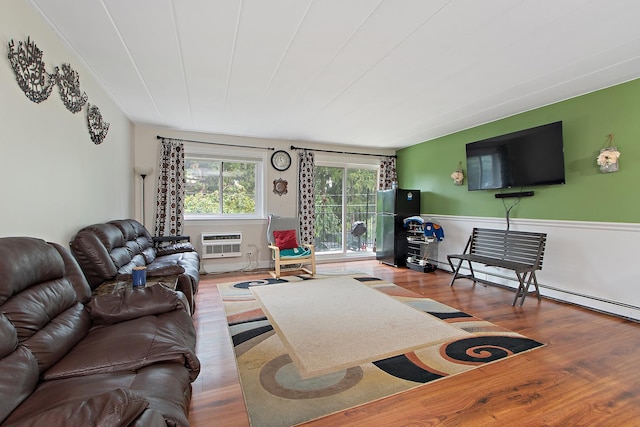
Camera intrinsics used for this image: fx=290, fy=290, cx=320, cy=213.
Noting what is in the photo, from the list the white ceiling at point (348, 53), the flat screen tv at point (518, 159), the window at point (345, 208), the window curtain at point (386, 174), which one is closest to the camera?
the white ceiling at point (348, 53)

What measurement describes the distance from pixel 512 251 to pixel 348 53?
10.5 ft

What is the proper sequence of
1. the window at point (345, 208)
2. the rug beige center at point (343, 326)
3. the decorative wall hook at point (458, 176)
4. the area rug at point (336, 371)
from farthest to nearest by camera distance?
the window at point (345, 208), the decorative wall hook at point (458, 176), the rug beige center at point (343, 326), the area rug at point (336, 371)

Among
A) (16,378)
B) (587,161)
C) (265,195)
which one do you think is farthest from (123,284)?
(587,161)

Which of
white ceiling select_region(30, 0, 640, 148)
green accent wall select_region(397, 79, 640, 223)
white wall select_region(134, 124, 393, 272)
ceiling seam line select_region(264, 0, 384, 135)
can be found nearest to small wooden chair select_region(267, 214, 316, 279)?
white wall select_region(134, 124, 393, 272)

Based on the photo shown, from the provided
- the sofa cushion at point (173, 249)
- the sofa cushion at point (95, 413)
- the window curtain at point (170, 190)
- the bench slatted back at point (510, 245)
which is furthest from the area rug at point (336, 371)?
the window curtain at point (170, 190)

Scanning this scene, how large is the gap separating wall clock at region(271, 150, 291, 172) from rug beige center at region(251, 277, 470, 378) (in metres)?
2.36

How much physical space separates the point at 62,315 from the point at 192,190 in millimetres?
3703

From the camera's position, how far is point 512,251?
3.73 metres

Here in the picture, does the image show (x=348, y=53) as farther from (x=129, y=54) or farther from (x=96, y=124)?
(x=96, y=124)

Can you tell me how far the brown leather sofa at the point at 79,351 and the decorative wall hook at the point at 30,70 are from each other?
1.02m

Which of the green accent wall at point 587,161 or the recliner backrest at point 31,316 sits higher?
the green accent wall at point 587,161

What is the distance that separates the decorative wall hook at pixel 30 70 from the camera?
1.67 metres

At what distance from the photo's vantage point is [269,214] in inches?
202

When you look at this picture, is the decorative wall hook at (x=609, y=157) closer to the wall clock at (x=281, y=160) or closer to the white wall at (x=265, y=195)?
the white wall at (x=265, y=195)
